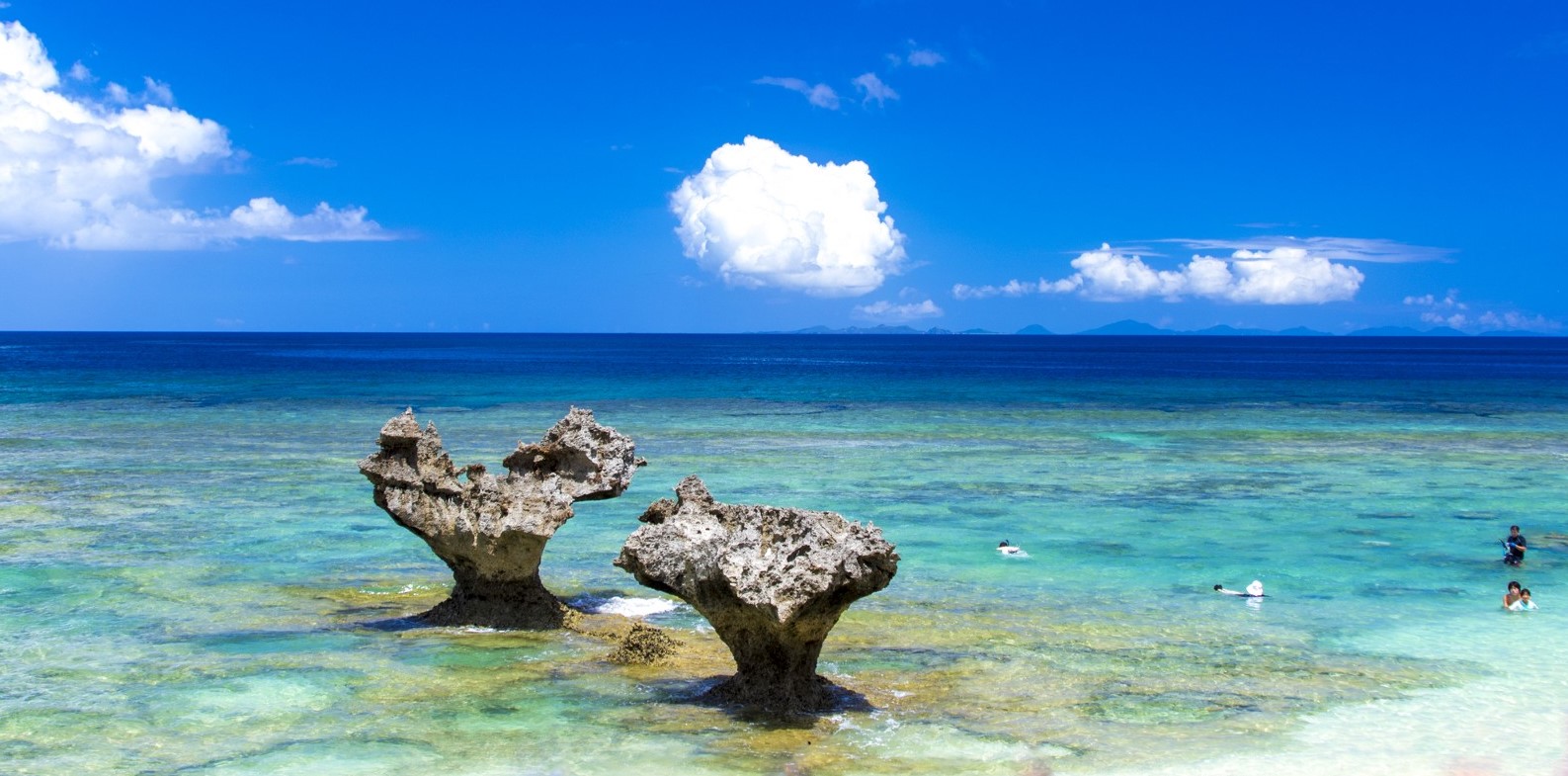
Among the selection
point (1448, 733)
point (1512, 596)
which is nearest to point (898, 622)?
point (1448, 733)

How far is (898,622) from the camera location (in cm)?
1736

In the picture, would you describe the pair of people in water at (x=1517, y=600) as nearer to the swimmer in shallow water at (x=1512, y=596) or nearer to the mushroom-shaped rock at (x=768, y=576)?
the swimmer in shallow water at (x=1512, y=596)

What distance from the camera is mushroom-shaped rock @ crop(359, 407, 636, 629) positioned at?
16266 millimetres

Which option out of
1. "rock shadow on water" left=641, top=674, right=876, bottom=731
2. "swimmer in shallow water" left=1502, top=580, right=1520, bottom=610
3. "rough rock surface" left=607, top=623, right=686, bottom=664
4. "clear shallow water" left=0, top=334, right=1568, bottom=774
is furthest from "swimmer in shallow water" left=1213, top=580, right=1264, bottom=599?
"rough rock surface" left=607, top=623, right=686, bottom=664

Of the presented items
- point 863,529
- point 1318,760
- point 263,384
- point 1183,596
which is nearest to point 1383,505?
point 1183,596

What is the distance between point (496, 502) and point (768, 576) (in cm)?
514

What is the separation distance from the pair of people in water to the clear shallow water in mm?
336

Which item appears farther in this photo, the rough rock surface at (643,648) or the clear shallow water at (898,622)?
the rough rock surface at (643,648)

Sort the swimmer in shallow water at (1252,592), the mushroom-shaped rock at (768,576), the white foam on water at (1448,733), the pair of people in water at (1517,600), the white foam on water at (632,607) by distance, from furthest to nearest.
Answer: the swimmer in shallow water at (1252,592) → the pair of people in water at (1517,600) → the white foam on water at (632,607) → the mushroom-shaped rock at (768,576) → the white foam on water at (1448,733)

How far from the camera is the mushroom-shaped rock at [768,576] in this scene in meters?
12.3

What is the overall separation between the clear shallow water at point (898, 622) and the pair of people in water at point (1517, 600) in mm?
336

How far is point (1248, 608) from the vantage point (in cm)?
1853

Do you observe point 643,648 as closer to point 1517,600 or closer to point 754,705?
point 754,705

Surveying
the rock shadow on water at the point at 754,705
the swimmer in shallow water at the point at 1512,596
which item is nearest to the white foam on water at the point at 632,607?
the rock shadow on water at the point at 754,705
